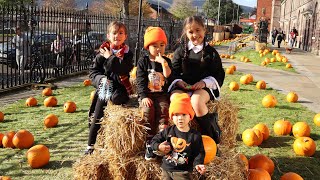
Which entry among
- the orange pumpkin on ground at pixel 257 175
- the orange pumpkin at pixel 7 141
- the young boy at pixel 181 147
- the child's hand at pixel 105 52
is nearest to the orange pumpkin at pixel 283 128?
the orange pumpkin on ground at pixel 257 175

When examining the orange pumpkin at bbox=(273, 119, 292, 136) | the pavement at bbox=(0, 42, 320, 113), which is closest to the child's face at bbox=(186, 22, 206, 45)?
the orange pumpkin at bbox=(273, 119, 292, 136)

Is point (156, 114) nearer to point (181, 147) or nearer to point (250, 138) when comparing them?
point (181, 147)

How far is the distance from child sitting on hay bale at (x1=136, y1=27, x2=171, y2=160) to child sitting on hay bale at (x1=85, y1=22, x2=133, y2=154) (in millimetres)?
454

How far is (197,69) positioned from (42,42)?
11550 millimetres

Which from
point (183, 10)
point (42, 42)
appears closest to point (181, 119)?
point (42, 42)

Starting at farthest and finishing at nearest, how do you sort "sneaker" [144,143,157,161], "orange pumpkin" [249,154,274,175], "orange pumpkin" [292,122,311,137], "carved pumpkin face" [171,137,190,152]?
"orange pumpkin" [292,122,311,137], "orange pumpkin" [249,154,274,175], "sneaker" [144,143,157,161], "carved pumpkin face" [171,137,190,152]

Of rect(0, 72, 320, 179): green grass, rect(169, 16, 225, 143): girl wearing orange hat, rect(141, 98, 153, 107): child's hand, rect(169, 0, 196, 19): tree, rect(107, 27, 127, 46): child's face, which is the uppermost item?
rect(169, 0, 196, 19): tree

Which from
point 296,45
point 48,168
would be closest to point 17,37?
point 48,168

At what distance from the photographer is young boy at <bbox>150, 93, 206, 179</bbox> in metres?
3.31

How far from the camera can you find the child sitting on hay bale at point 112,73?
4.52 metres

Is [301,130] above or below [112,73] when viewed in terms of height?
below

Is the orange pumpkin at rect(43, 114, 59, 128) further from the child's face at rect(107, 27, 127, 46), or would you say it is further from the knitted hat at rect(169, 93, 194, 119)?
the knitted hat at rect(169, 93, 194, 119)

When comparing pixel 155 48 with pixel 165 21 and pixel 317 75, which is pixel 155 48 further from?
pixel 165 21

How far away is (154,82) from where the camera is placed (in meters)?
4.11
